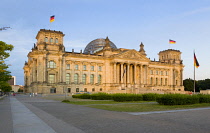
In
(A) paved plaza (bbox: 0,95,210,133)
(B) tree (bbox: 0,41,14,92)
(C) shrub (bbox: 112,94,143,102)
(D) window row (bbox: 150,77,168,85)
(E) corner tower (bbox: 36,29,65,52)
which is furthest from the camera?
(D) window row (bbox: 150,77,168,85)

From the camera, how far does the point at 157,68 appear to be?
10781 cm

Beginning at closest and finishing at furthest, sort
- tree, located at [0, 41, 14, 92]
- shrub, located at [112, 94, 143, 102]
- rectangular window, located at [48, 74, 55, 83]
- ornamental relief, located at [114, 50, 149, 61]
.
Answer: tree, located at [0, 41, 14, 92]
shrub, located at [112, 94, 143, 102]
rectangular window, located at [48, 74, 55, 83]
ornamental relief, located at [114, 50, 149, 61]

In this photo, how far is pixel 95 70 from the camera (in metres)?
88.3

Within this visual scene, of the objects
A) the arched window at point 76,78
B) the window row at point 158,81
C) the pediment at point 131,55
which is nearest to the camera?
the arched window at point 76,78

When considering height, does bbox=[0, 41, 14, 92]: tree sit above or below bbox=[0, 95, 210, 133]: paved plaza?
above

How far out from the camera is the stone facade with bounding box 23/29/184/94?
75812 mm

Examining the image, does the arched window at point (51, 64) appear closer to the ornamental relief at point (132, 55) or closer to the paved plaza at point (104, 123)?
the ornamental relief at point (132, 55)

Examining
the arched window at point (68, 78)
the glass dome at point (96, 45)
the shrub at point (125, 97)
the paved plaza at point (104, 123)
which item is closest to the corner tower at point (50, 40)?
the arched window at point (68, 78)

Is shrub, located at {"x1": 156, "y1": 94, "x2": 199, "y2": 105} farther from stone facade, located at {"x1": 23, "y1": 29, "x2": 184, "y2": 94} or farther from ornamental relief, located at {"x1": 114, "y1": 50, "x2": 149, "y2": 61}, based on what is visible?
ornamental relief, located at {"x1": 114, "y1": 50, "x2": 149, "y2": 61}

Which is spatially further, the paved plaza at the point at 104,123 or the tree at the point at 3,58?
the tree at the point at 3,58

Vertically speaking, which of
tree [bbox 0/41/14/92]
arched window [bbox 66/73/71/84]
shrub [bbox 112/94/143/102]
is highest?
tree [bbox 0/41/14/92]

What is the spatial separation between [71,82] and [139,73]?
34.1 metres

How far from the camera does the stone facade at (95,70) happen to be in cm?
7581

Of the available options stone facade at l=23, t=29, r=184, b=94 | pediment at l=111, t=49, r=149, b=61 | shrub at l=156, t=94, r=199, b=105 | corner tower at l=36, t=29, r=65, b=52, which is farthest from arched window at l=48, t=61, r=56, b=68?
shrub at l=156, t=94, r=199, b=105
